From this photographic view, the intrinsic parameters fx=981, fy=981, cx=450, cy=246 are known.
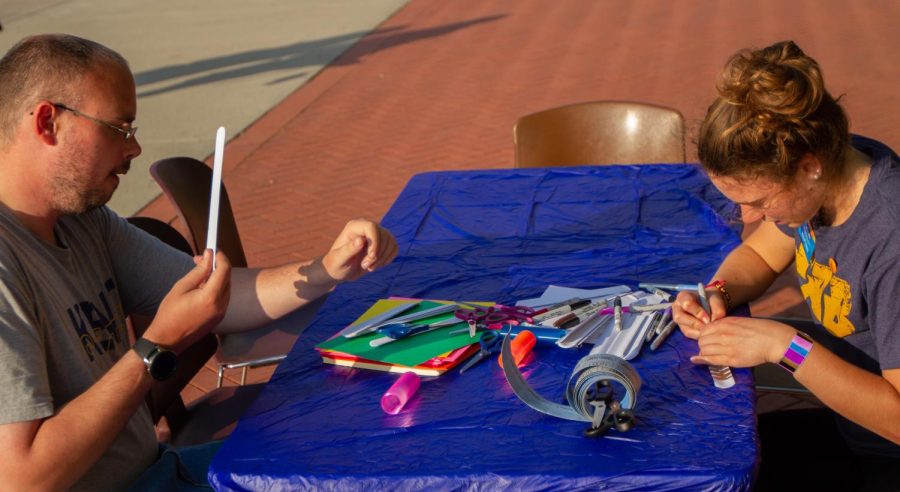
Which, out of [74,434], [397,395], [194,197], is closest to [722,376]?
[397,395]

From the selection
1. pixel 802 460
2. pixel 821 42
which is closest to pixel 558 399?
pixel 802 460

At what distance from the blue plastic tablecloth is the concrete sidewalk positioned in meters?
3.90

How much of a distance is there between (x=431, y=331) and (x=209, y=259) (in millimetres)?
573

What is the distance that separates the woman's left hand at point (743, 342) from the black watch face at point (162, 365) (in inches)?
42.5

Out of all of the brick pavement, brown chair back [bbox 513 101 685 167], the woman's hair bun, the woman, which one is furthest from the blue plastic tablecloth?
the brick pavement

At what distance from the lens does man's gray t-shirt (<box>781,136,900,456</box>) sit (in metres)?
1.97

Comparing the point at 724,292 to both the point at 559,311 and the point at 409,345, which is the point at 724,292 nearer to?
the point at 559,311

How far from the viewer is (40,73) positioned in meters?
2.02

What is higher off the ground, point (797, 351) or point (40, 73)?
point (40, 73)

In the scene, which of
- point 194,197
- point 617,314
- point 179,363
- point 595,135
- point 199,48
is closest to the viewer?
point 617,314

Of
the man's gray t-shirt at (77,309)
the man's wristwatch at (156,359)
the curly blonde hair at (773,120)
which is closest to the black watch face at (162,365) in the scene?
the man's wristwatch at (156,359)

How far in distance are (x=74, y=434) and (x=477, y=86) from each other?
6.88 metres

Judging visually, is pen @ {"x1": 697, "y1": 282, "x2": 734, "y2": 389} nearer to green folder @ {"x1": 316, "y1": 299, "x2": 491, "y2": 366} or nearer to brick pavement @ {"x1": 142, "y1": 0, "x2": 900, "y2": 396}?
green folder @ {"x1": 316, "y1": 299, "x2": 491, "y2": 366}

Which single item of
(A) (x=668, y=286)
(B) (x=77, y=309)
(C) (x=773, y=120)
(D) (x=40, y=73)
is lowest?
(A) (x=668, y=286)
